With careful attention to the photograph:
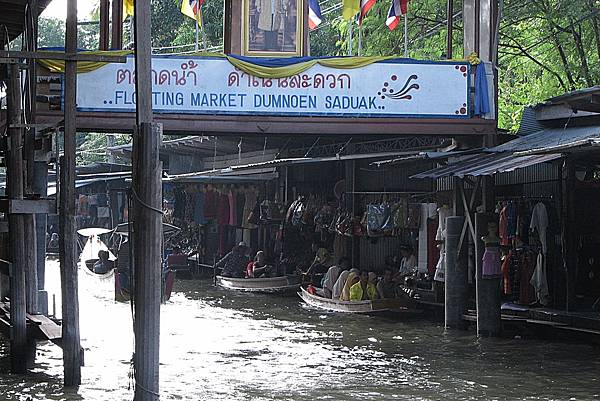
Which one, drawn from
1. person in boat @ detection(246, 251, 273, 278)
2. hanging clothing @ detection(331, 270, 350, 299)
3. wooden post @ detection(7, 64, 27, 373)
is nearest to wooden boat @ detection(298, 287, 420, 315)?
hanging clothing @ detection(331, 270, 350, 299)

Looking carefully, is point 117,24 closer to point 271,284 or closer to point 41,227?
point 41,227

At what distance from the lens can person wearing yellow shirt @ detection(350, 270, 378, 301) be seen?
714 inches

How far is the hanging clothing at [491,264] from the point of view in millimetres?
14391

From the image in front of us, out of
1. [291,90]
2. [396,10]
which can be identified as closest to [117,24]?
[291,90]

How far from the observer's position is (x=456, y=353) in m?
13.6

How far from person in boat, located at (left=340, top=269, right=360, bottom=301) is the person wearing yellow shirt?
0.08 metres

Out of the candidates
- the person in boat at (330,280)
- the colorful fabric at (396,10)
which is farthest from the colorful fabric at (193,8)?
the person in boat at (330,280)

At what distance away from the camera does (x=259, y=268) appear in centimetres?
2344

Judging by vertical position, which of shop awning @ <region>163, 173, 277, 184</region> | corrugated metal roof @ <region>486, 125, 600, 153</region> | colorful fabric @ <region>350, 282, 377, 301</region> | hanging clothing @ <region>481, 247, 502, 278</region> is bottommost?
colorful fabric @ <region>350, 282, 377, 301</region>

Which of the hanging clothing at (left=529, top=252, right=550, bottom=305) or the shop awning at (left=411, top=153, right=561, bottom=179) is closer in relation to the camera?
the shop awning at (left=411, top=153, right=561, bottom=179)

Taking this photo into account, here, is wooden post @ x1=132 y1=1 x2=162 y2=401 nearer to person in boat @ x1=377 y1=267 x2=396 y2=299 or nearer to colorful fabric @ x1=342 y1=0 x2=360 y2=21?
colorful fabric @ x1=342 y1=0 x2=360 y2=21

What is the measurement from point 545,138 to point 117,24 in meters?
6.48

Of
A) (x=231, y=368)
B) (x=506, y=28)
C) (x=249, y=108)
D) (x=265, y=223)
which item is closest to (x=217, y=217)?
(x=265, y=223)

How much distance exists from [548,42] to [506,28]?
Answer: 1121 mm
